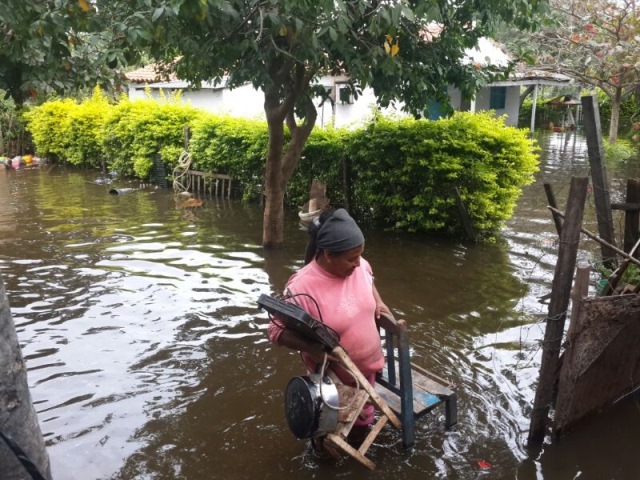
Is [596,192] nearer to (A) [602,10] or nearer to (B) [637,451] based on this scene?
(B) [637,451]

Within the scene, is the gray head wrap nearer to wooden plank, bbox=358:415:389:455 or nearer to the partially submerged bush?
wooden plank, bbox=358:415:389:455

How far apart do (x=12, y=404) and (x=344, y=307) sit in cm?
173

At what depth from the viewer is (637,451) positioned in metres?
3.95

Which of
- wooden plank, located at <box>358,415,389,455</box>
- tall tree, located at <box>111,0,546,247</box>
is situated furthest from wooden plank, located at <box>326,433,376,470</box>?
tall tree, located at <box>111,0,546,247</box>

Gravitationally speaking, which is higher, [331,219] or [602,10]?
[602,10]

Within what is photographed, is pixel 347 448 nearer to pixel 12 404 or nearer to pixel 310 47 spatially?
pixel 12 404

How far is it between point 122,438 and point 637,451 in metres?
3.60

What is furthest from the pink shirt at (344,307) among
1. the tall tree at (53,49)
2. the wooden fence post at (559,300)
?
the tall tree at (53,49)

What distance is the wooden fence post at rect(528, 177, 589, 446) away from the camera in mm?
3508

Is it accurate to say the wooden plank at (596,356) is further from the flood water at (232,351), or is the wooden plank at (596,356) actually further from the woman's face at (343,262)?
the woman's face at (343,262)

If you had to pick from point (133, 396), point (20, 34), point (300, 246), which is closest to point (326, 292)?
point (133, 396)

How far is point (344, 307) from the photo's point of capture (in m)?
3.30

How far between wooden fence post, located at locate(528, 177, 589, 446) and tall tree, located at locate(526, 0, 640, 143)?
4.92 metres

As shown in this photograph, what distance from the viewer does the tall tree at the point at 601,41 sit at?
9695mm
